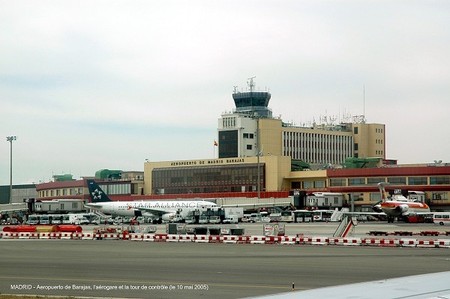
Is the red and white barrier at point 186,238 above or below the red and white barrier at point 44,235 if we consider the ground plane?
above

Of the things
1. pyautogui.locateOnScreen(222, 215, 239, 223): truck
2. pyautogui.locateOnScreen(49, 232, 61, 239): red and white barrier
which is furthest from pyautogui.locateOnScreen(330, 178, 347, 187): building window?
pyautogui.locateOnScreen(49, 232, 61, 239): red and white barrier

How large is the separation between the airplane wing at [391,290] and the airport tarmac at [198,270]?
14886mm

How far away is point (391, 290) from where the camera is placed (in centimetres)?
743

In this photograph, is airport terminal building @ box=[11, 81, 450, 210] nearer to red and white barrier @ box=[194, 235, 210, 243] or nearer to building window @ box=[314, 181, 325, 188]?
building window @ box=[314, 181, 325, 188]

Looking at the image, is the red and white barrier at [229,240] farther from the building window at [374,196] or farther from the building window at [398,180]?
the building window at [398,180]

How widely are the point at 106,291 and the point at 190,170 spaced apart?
154809 mm

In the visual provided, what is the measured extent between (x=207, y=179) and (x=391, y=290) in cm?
16825

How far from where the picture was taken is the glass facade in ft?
553

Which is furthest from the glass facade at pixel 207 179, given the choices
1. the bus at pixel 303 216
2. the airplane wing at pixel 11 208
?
the bus at pixel 303 216

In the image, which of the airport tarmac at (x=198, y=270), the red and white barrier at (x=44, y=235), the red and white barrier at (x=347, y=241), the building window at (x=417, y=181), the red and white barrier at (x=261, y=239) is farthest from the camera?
the building window at (x=417, y=181)

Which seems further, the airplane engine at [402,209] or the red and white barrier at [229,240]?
the airplane engine at [402,209]

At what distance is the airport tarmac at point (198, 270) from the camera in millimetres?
24750

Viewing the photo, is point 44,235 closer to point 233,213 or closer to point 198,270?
point 198,270

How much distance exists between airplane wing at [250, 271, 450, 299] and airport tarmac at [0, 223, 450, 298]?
48.8 ft
